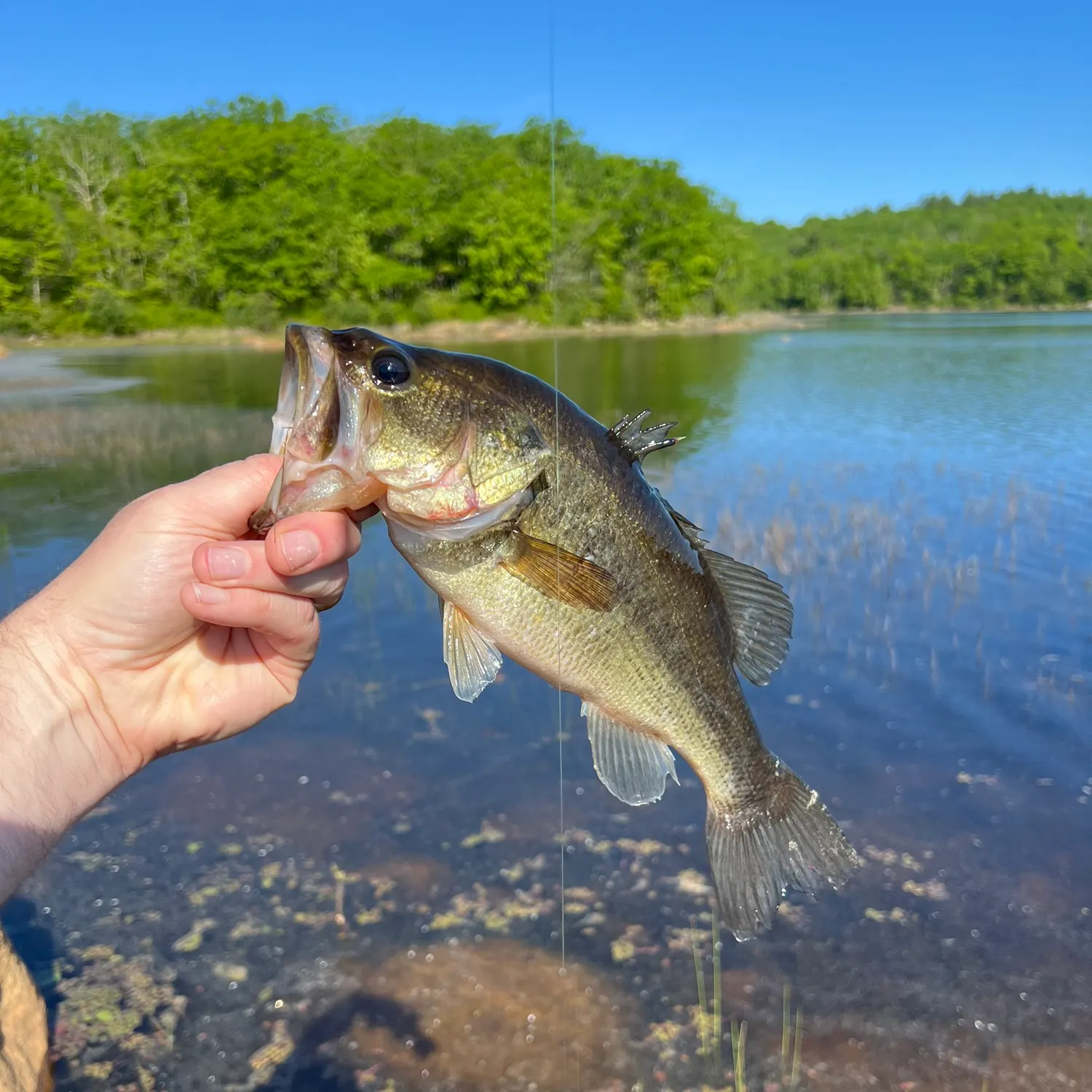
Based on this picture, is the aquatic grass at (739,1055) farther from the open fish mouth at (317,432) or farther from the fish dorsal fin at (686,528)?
the open fish mouth at (317,432)

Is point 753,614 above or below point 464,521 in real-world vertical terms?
below

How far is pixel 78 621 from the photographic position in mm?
2566

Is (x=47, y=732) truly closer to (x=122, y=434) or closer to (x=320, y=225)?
(x=122, y=434)

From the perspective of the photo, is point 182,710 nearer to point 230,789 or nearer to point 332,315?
point 230,789

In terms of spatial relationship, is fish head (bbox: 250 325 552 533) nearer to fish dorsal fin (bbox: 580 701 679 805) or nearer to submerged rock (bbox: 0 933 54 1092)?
fish dorsal fin (bbox: 580 701 679 805)

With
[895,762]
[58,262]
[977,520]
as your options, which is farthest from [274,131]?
[895,762]

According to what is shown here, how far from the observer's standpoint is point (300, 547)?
2.20m

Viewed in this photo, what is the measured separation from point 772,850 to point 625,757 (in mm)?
544

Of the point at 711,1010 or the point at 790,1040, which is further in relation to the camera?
the point at 711,1010

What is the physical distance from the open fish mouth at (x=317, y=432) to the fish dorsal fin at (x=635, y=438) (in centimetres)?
65

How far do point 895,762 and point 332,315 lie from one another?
52.8m

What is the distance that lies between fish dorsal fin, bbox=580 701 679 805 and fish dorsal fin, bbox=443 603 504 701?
367mm

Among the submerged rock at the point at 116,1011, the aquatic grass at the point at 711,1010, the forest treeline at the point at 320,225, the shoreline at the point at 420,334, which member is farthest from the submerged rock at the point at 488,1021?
the forest treeline at the point at 320,225

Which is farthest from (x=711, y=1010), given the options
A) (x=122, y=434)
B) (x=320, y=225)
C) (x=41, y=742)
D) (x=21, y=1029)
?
(x=320, y=225)
